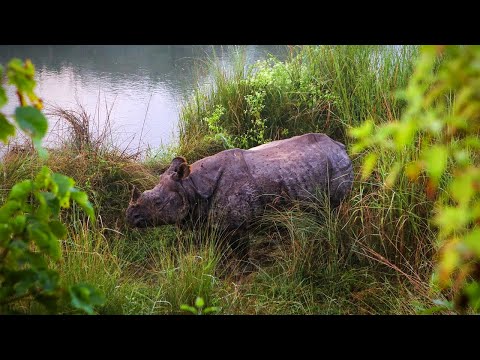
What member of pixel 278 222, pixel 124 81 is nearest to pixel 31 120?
pixel 278 222

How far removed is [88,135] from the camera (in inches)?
235

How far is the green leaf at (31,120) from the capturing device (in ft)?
6.48

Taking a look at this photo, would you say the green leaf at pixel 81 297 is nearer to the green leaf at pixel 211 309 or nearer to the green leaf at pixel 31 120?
the green leaf at pixel 31 120

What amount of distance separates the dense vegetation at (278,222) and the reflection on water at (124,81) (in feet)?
0.95

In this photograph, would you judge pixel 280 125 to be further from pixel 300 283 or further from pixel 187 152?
pixel 300 283

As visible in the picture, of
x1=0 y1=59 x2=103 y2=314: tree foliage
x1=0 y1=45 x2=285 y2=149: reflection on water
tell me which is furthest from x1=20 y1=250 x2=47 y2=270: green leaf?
x1=0 y1=45 x2=285 y2=149: reflection on water

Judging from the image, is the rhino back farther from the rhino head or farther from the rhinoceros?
the rhino head

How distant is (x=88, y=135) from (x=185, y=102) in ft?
4.54

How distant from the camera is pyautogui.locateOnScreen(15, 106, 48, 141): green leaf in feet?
6.48

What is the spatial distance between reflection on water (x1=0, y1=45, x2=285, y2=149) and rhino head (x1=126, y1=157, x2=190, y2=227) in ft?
5.52

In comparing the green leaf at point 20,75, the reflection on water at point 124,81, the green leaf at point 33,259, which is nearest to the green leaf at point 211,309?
the green leaf at point 33,259

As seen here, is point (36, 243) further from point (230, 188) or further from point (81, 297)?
point (230, 188)

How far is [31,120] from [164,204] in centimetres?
254
